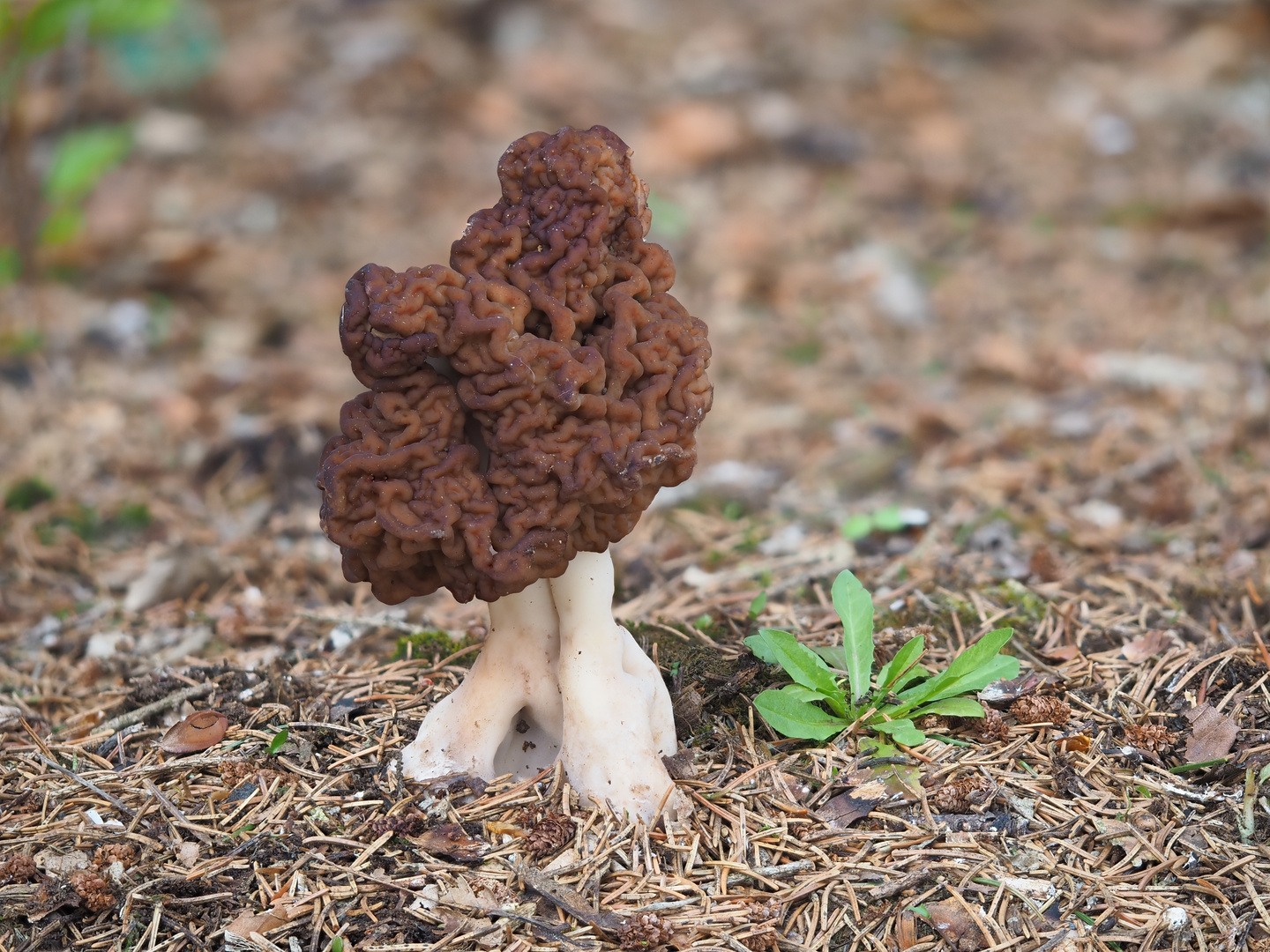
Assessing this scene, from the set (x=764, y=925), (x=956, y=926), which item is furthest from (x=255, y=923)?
(x=956, y=926)

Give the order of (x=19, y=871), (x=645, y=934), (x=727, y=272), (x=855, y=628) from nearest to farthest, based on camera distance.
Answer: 1. (x=645, y=934)
2. (x=19, y=871)
3. (x=855, y=628)
4. (x=727, y=272)

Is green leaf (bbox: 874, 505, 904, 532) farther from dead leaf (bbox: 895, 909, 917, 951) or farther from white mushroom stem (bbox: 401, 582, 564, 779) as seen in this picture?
dead leaf (bbox: 895, 909, 917, 951)

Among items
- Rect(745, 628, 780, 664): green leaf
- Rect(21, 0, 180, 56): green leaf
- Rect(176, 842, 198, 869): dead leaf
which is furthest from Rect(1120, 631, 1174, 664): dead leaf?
Rect(21, 0, 180, 56): green leaf

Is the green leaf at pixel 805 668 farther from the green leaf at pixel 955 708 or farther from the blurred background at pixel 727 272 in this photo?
the blurred background at pixel 727 272

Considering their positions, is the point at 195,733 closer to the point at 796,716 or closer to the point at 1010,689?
the point at 796,716

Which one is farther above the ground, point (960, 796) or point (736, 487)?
point (960, 796)

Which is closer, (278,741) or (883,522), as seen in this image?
(278,741)

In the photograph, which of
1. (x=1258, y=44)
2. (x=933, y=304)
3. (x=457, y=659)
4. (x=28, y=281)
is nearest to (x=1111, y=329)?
(x=933, y=304)
